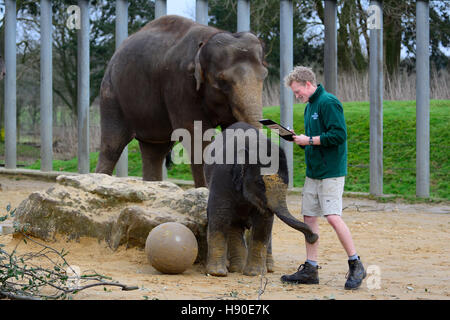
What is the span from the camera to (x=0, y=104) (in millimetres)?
24531

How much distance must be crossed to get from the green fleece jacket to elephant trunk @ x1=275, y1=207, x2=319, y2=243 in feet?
1.28

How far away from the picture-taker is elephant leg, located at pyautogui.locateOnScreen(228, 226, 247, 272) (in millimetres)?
5914

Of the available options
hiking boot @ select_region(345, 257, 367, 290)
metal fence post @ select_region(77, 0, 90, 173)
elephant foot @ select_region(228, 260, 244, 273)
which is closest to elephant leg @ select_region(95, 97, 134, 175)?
elephant foot @ select_region(228, 260, 244, 273)

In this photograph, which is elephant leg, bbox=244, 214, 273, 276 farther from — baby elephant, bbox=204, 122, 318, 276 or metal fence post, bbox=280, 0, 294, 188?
metal fence post, bbox=280, 0, 294, 188

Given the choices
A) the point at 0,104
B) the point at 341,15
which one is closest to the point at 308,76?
the point at 341,15

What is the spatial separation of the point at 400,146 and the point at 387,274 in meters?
8.57

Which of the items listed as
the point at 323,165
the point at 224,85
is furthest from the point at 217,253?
the point at 224,85

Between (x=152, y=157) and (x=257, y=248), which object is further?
(x=152, y=157)

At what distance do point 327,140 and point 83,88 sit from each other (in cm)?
910

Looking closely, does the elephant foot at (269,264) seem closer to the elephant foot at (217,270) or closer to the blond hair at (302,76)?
the elephant foot at (217,270)

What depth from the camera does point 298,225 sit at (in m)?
4.95

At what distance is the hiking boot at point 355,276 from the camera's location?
5.08 m

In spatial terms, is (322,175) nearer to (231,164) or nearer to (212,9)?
(231,164)

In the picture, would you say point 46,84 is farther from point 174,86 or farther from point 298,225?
point 298,225
